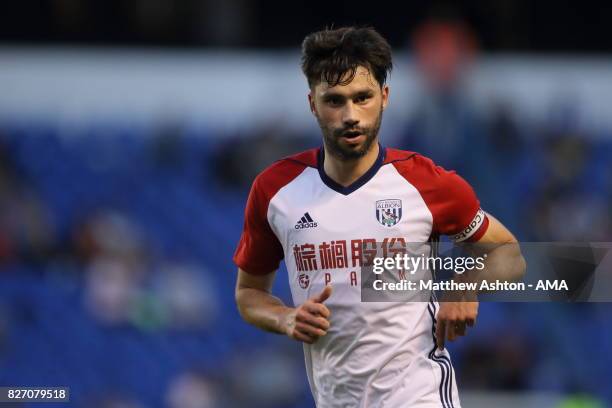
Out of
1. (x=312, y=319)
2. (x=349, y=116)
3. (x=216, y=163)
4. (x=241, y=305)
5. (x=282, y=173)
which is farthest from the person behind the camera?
(x=216, y=163)

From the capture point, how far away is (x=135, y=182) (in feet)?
43.8

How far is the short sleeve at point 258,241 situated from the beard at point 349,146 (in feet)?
1.22

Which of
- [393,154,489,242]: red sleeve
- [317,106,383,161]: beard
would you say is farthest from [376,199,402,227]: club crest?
[317,106,383,161]: beard

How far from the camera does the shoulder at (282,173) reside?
475 cm

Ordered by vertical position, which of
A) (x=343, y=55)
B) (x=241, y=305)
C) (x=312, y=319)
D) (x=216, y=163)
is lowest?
(x=216, y=163)

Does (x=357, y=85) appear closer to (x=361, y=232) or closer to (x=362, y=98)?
(x=362, y=98)

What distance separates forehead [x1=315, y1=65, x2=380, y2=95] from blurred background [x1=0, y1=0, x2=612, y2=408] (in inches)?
216

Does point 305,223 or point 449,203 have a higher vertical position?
point 449,203

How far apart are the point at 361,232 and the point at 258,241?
514mm

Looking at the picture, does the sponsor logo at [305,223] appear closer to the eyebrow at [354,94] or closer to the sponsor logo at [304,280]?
the sponsor logo at [304,280]

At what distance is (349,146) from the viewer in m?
4.55

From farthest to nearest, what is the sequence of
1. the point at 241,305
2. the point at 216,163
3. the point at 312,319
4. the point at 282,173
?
the point at 216,163
the point at 241,305
the point at 282,173
the point at 312,319

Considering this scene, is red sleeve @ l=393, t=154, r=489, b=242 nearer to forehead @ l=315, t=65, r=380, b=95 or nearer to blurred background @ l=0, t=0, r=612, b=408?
forehead @ l=315, t=65, r=380, b=95

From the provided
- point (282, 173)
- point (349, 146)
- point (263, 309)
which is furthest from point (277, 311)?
point (349, 146)
